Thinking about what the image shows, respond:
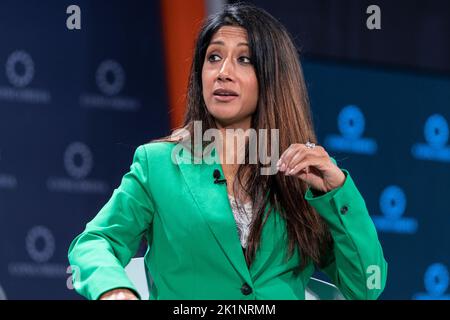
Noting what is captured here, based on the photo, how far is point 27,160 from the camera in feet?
11.9

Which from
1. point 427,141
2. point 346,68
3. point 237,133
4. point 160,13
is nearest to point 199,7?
point 160,13

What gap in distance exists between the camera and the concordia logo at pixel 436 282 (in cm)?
431

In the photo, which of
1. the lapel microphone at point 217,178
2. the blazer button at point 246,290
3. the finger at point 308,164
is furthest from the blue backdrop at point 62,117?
the finger at point 308,164

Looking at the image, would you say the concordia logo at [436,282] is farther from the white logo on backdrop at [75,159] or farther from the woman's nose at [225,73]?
the woman's nose at [225,73]

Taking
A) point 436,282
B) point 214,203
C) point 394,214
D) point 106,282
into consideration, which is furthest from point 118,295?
point 436,282

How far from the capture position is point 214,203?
2053mm

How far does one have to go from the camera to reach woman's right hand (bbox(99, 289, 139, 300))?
1.67 m

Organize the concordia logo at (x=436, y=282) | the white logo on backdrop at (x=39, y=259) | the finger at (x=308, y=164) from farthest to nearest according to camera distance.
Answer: the concordia logo at (x=436, y=282)
the white logo on backdrop at (x=39, y=259)
the finger at (x=308, y=164)

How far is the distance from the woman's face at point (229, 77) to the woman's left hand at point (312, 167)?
0.25m

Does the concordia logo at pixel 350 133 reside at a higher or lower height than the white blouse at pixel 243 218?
lower

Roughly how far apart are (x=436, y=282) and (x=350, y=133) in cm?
Answer: 85

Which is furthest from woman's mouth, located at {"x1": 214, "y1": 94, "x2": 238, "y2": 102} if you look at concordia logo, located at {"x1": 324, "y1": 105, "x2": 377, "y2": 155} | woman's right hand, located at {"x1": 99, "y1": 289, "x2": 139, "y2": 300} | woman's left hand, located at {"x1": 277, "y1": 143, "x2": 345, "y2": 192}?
concordia logo, located at {"x1": 324, "y1": 105, "x2": 377, "y2": 155}

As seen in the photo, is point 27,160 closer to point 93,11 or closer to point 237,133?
point 93,11
